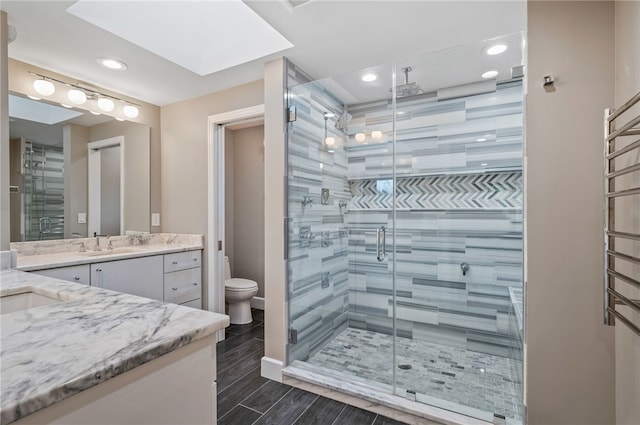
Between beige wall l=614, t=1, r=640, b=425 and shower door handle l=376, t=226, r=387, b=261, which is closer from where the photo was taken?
beige wall l=614, t=1, r=640, b=425

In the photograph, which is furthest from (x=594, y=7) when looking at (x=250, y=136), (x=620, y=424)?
(x=250, y=136)

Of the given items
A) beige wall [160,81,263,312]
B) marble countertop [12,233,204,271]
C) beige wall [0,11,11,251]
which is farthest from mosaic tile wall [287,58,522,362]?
beige wall [0,11,11,251]

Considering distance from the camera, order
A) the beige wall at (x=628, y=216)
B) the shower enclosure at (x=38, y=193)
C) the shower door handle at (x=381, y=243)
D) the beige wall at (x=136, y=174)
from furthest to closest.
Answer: the shower door handle at (x=381, y=243)
the beige wall at (x=136, y=174)
the shower enclosure at (x=38, y=193)
the beige wall at (x=628, y=216)

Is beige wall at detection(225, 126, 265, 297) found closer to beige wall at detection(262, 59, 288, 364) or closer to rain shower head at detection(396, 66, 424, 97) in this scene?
beige wall at detection(262, 59, 288, 364)

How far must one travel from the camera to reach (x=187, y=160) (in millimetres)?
3139

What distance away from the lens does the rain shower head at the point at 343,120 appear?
320 centimetres

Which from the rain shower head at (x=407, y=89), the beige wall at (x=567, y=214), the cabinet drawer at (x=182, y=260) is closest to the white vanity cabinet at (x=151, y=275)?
the cabinet drawer at (x=182, y=260)

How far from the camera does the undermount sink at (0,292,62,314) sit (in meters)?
1.23

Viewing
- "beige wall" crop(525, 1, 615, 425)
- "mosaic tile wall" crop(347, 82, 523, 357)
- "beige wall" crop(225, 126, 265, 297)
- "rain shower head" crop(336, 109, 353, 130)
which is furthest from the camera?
"beige wall" crop(225, 126, 265, 297)

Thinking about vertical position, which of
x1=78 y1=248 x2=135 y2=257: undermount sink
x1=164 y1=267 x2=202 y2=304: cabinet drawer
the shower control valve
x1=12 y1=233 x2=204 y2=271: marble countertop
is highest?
x1=12 y1=233 x2=204 y2=271: marble countertop

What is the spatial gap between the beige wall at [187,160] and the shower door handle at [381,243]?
5.88 ft

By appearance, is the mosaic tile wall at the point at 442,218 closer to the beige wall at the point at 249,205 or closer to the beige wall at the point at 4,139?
the beige wall at the point at 249,205

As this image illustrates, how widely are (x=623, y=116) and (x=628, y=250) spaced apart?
58cm

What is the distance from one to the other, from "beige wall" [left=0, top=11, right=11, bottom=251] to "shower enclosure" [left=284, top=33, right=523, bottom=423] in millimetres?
1732
